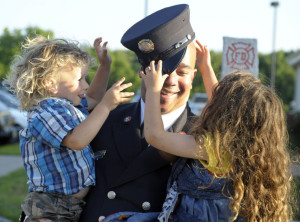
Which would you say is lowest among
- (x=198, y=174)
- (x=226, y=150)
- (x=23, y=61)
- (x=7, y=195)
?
(x=7, y=195)

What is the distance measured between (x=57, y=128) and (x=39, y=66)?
1.32 feet

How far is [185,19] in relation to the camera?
8.53 ft

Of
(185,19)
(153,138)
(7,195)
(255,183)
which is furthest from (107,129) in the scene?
(7,195)

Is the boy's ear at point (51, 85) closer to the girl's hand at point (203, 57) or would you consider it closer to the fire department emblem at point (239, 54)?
the girl's hand at point (203, 57)

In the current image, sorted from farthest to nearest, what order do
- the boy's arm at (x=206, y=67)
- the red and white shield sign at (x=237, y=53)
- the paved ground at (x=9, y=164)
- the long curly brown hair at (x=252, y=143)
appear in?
1. the paved ground at (x=9, y=164)
2. the red and white shield sign at (x=237, y=53)
3. the boy's arm at (x=206, y=67)
4. the long curly brown hair at (x=252, y=143)

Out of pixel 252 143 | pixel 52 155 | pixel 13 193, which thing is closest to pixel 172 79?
pixel 252 143

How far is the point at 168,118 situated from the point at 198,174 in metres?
0.60

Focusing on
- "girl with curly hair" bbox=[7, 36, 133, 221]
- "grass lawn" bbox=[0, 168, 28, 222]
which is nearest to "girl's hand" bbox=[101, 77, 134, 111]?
"girl with curly hair" bbox=[7, 36, 133, 221]

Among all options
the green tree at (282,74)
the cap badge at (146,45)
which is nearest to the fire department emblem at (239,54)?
the cap badge at (146,45)

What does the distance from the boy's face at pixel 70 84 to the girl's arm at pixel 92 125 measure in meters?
0.27

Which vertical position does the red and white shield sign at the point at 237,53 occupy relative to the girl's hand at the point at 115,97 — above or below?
below

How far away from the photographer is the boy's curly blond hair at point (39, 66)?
2.55 meters

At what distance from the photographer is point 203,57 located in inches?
117

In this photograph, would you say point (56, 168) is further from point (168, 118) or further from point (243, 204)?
point (243, 204)
